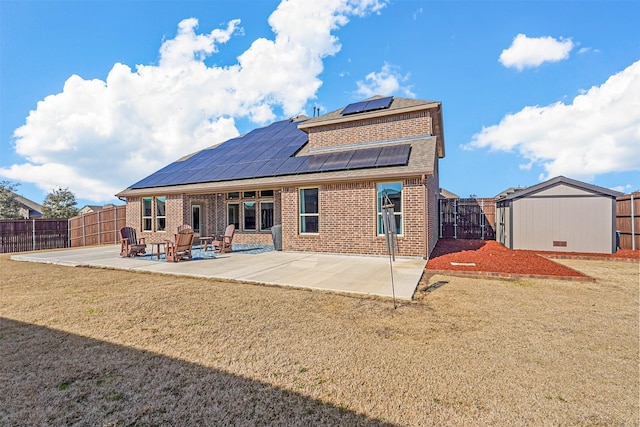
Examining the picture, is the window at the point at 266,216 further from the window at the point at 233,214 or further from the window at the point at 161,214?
the window at the point at 161,214

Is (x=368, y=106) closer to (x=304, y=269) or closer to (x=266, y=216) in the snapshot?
(x=266, y=216)

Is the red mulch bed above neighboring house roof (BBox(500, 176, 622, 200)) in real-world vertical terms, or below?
below

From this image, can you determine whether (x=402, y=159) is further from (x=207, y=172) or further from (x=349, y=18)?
(x=207, y=172)

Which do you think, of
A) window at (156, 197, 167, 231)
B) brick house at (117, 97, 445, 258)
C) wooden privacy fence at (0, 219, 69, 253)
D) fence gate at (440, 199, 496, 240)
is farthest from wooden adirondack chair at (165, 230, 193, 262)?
fence gate at (440, 199, 496, 240)

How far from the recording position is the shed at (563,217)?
450 inches

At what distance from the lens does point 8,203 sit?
27.9 metres

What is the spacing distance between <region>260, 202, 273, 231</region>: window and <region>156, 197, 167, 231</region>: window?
209 inches

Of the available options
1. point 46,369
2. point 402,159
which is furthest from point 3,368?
point 402,159

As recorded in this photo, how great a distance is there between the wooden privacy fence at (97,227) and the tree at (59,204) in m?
17.0

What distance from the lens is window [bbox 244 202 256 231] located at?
15031 mm

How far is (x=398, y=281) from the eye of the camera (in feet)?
21.6

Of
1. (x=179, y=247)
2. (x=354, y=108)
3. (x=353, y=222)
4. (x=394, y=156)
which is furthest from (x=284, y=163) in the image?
(x=179, y=247)

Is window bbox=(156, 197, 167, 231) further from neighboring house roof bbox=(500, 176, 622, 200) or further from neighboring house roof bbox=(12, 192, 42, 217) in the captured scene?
neighboring house roof bbox=(12, 192, 42, 217)

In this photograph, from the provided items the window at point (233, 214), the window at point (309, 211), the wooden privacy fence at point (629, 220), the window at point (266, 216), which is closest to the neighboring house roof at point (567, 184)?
the wooden privacy fence at point (629, 220)
